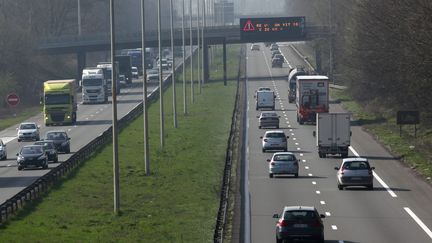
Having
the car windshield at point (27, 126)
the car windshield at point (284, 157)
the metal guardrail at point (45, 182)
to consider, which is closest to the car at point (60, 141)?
the metal guardrail at point (45, 182)

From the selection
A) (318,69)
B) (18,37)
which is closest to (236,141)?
(18,37)

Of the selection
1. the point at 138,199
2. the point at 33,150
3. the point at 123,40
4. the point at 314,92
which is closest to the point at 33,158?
the point at 33,150

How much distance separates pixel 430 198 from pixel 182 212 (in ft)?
39.2

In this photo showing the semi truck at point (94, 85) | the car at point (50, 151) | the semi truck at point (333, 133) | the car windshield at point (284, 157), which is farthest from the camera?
the semi truck at point (94, 85)

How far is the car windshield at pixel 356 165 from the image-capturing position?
2318 inches

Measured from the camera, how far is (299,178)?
2601 inches

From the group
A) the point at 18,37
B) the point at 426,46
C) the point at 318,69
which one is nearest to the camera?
the point at 426,46

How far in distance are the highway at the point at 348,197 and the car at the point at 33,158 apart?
454 inches

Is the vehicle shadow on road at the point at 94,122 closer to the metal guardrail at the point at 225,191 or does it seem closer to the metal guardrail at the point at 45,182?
the metal guardrail at the point at 225,191

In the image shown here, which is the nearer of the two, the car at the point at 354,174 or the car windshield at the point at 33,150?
the car at the point at 354,174

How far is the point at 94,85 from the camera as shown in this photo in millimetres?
131875

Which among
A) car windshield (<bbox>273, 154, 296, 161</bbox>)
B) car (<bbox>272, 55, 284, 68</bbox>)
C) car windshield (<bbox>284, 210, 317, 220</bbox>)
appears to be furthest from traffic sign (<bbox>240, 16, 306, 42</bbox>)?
car windshield (<bbox>284, 210, 317, 220</bbox>)

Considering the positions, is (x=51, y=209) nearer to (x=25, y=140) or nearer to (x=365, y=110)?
(x=25, y=140)

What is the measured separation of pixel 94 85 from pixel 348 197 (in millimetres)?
77648
